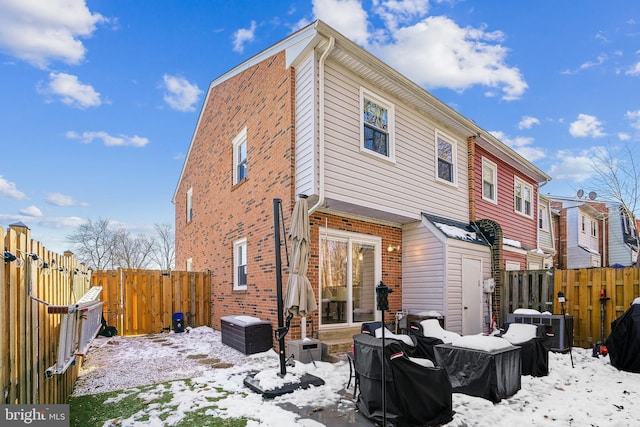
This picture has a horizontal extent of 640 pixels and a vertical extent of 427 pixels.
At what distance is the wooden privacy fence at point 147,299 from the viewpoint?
1051cm

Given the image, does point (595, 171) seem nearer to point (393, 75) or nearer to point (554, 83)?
point (554, 83)

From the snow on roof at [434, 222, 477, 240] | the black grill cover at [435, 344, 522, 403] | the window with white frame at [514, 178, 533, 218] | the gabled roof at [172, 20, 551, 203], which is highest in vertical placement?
the gabled roof at [172, 20, 551, 203]

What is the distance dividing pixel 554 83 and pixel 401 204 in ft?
31.3

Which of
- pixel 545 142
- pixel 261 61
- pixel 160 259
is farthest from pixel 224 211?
pixel 160 259

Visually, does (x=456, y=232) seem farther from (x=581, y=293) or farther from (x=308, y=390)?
(x=308, y=390)

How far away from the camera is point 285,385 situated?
5078mm

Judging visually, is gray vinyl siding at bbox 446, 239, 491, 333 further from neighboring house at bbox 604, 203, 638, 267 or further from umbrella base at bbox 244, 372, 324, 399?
neighboring house at bbox 604, 203, 638, 267

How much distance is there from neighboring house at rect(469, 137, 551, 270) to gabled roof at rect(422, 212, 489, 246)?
615 millimetres

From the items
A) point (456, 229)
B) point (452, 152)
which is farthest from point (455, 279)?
point (452, 152)

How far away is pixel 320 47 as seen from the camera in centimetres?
712

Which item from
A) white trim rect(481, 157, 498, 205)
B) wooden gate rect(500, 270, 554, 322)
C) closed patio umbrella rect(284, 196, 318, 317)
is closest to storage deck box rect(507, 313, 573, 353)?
wooden gate rect(500, 270, 554, 322)

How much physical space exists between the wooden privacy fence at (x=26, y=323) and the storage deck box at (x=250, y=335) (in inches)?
140

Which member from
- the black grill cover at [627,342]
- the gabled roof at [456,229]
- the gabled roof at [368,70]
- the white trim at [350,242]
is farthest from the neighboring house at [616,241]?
the white trim at [350,242]

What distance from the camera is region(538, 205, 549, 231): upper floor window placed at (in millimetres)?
16969
